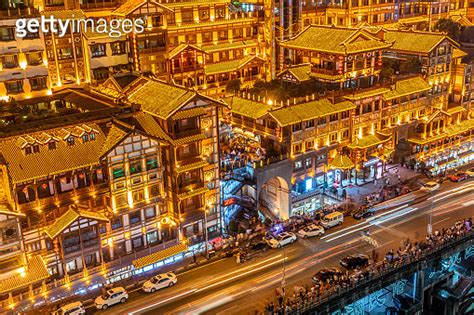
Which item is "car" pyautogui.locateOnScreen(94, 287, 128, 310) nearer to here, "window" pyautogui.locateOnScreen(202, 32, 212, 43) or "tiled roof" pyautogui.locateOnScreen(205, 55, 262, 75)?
"tiled roof" pyautogui.locateOnScreen(205, 55, 262, 75)

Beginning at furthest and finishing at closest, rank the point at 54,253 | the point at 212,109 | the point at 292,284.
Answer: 1. the point at 212,109
2. the point at 292,284
3. the point at 54,253

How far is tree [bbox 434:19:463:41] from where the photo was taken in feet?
400

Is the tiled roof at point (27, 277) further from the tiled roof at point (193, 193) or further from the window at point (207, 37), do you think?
the window at point (207, 37)

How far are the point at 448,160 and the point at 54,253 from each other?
226 feet

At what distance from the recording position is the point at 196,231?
65188mm

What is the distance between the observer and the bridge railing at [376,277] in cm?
5591

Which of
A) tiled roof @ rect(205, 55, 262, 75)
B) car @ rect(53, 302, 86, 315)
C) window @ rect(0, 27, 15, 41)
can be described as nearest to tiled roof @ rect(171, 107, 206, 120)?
car @ rect(53, 302, 86, 315)

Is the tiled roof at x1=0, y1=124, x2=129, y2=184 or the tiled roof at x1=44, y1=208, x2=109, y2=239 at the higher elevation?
the tiled roof at x1=0, y1=124, x2=129, y2=184

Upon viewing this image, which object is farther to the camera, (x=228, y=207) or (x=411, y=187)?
(x=411, y=187)

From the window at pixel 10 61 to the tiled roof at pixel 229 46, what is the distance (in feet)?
121

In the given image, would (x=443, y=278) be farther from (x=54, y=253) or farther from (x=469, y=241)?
(x=54, y=253)

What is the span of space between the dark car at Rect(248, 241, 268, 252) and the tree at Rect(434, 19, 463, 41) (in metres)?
79.2

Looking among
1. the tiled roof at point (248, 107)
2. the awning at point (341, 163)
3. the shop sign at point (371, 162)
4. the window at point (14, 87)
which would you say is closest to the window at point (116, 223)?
the window at point (14, 87)

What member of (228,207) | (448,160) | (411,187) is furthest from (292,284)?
(448,160)
